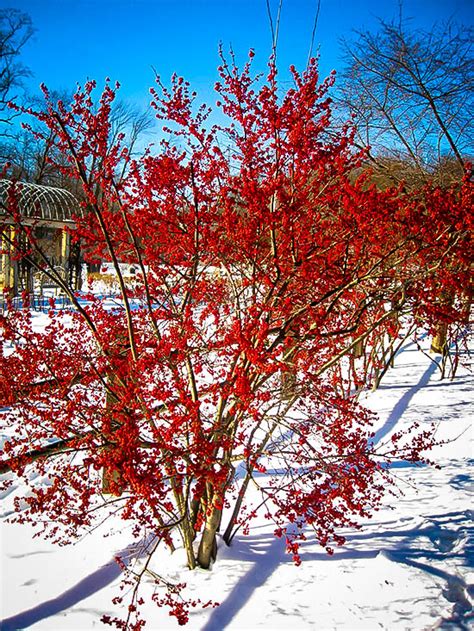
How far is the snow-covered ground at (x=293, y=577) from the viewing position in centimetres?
282

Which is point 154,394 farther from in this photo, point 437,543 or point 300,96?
point 437,543

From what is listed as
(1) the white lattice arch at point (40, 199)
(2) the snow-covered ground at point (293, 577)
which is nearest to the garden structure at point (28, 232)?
(1) the white lattice arch at point (40, 199)

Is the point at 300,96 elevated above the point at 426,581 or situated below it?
above

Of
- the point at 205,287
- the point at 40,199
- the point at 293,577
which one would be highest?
the point at 40,199

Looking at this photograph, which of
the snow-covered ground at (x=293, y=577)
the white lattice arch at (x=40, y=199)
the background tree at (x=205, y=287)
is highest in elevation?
the white lattice arch at (x=40, y=199)

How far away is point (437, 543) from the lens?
3.53 meters

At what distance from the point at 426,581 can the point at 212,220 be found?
3.02 metres

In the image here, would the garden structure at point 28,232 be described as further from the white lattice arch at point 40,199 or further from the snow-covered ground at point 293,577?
the snow-covered ground at point 293,577

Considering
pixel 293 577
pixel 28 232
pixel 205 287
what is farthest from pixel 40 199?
pixel 293 577

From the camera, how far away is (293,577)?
3195 mm

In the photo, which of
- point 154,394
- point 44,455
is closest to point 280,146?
point 154,394

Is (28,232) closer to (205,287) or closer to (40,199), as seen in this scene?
(205,287)

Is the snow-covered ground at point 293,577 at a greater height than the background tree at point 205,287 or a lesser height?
lesser

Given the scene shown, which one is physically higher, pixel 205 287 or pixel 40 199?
pixel 40 199
